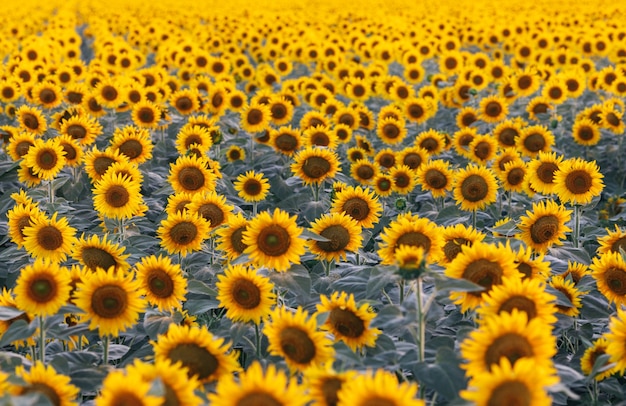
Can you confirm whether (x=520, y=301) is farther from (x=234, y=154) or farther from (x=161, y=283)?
(x=234, y=154)

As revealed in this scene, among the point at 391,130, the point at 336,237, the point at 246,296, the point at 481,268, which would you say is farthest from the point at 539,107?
the point at 246,296

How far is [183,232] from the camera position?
414cm

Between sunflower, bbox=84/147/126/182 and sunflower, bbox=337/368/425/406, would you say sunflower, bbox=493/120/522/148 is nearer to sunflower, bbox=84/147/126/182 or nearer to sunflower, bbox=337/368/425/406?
sunflower, bbox=84/147/126/182

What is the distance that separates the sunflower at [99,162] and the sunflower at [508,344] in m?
3.58

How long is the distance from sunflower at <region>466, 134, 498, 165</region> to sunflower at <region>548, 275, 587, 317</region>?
121 inches

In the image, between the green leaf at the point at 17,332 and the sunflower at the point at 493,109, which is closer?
the green leaf at the point at 17,332

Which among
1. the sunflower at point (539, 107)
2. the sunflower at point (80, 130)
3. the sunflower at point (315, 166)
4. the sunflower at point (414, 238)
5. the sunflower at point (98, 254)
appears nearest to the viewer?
the sunflower at point (414, 238)

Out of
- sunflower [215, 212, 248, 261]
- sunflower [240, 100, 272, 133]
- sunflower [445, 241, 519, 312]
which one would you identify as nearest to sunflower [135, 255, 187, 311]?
sunflower [215, 212, 248, 261]

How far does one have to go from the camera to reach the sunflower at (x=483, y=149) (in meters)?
6.64

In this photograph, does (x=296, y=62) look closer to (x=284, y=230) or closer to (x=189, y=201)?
(x=189, y=201)

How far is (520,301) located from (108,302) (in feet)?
5.64

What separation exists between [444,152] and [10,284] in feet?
15.7

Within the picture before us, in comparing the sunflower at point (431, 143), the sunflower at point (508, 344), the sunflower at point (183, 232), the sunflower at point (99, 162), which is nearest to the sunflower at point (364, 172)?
the sunflower at point (431, 143)

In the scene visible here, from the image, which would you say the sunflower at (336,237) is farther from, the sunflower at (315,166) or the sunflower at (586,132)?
the sunflower at (586,132)
